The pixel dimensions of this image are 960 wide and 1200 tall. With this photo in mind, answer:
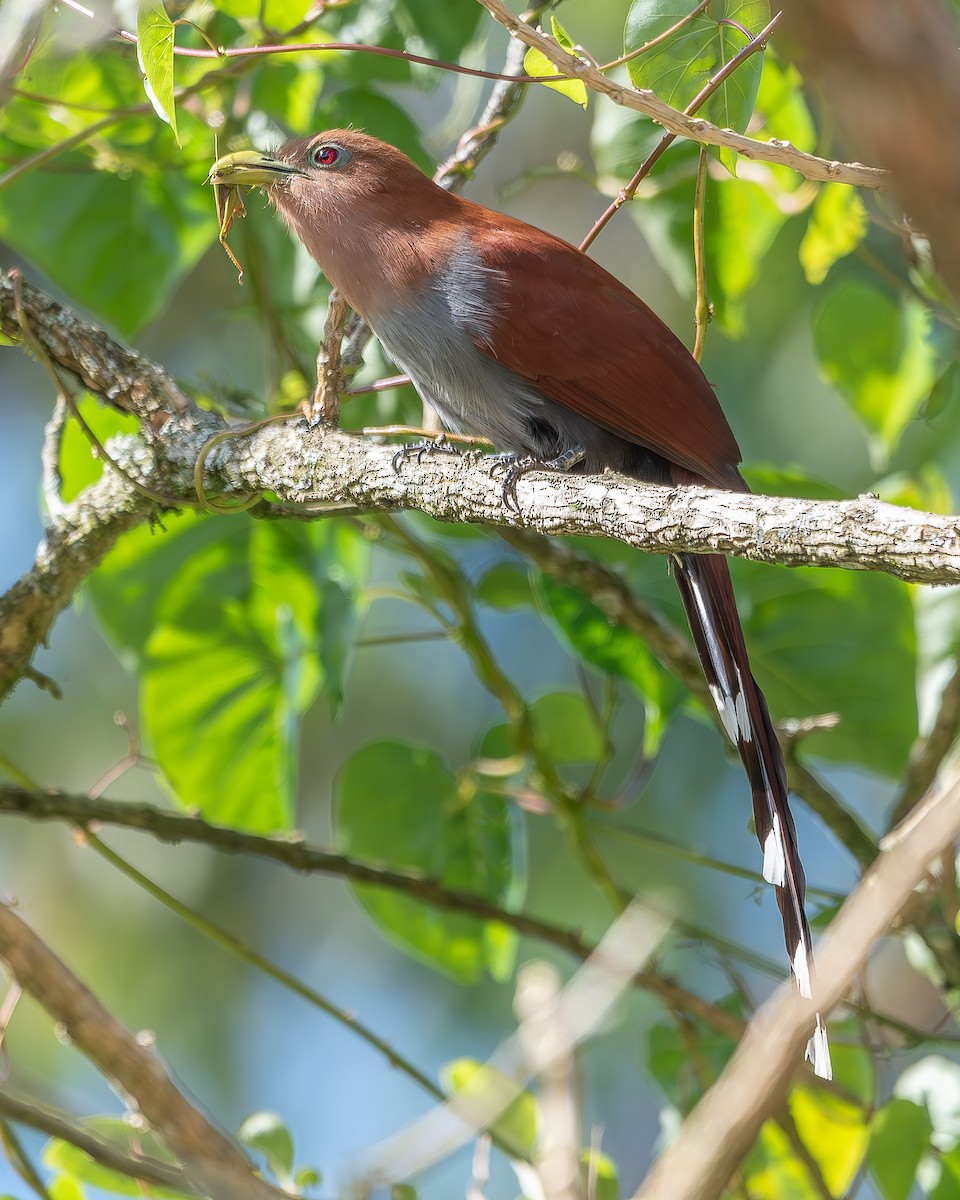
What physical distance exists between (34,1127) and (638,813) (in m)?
4.45

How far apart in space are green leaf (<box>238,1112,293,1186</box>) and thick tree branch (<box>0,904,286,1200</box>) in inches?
15.0

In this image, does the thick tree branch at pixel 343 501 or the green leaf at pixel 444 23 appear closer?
the thick tree branch at pixel 343 501

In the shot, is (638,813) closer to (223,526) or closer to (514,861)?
(514,861)

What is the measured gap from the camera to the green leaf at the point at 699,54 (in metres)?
1.76

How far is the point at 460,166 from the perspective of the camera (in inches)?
91.7

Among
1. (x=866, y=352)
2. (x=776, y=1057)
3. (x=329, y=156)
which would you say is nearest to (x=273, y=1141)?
(x=776, y=1057)

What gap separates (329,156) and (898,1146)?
→ 212 centimetres

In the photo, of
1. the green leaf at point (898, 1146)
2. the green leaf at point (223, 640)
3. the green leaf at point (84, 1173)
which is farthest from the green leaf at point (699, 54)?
the green leaf at point (84, 1173)

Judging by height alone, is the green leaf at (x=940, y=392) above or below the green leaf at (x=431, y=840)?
above

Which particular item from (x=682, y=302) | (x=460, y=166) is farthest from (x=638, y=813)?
(x=460, y=166)

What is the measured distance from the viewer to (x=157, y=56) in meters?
1.68

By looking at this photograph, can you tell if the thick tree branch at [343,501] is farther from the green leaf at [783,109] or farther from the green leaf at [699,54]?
the green leaf at [783,109]

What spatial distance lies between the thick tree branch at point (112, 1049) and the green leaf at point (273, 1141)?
38 cm

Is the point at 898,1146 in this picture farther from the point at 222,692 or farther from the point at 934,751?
the point at 222,692
